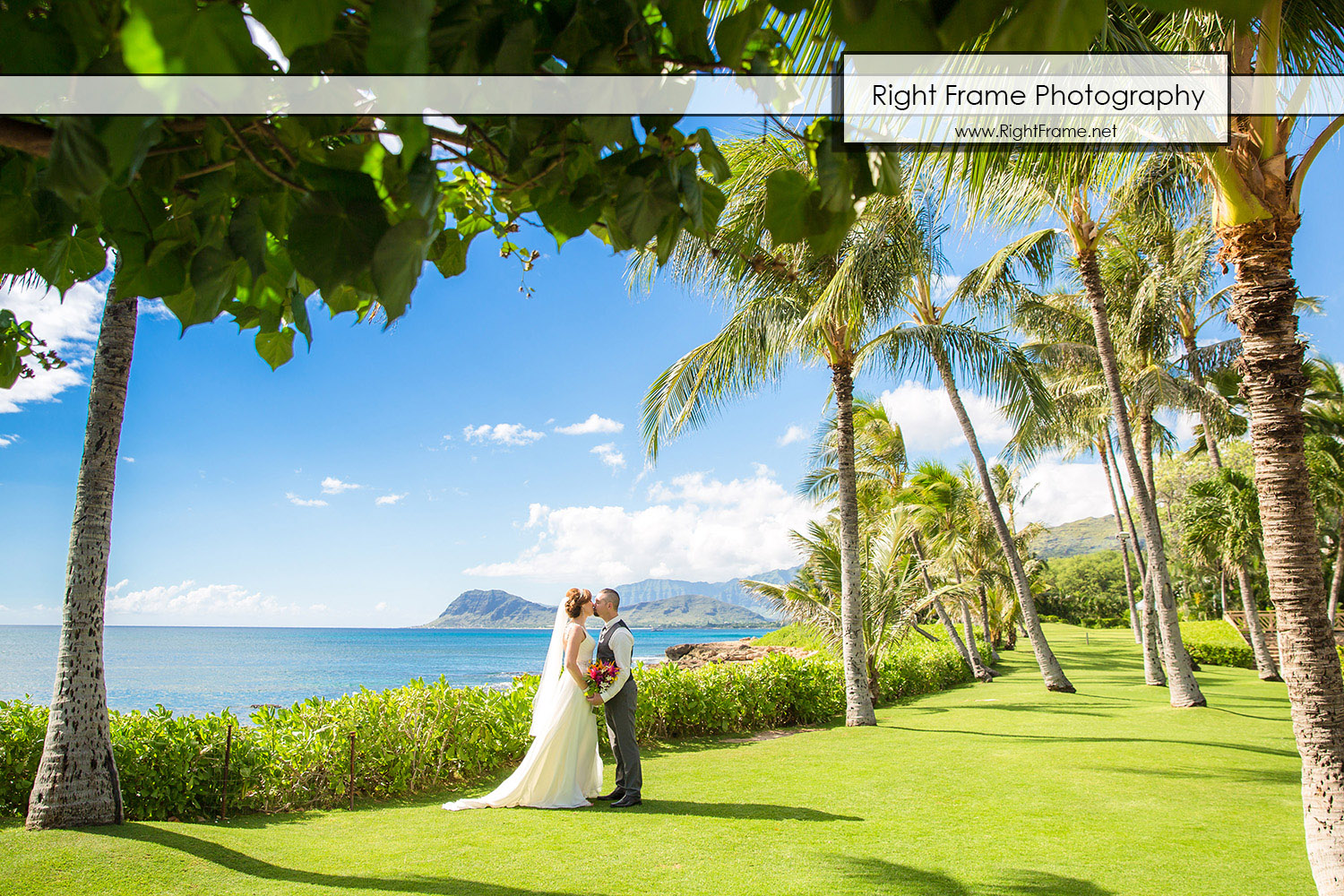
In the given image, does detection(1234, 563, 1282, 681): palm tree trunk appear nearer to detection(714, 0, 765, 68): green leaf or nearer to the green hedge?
the green hedge

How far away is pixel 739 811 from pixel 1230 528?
17.6 m

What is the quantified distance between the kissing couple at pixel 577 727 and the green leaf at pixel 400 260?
5.93m

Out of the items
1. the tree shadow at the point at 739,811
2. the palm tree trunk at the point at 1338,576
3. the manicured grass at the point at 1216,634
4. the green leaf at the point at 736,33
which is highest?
the green leaf at the point at 736,33

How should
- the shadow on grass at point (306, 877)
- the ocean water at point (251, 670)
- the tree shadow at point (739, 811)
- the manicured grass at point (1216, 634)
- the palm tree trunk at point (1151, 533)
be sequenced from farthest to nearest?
1. the ocean water at point (251, 670)
2. the manicured grass at point (1216, 634)
3. the palm tree trunk at point (1151, 533)
4. the tree shadow at point (739, 811)
5. the shadow on grass at point (306, 877)

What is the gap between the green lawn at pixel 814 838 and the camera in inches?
169

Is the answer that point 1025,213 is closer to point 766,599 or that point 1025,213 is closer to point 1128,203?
point 1128,203

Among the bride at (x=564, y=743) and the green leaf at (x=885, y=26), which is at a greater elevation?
the green leaf at (x=885, y=26)

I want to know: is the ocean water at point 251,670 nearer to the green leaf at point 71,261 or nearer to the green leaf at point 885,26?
the green leaf at point 71,261

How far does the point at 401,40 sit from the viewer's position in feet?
1.90

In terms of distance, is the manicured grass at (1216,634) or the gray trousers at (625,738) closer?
the gray trousers at (625,738)

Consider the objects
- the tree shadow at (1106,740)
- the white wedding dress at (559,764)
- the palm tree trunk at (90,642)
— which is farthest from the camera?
the tree shadow at (1106,740)

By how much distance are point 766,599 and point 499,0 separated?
1557 centimetres

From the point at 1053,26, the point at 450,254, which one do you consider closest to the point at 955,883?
the point at 450,254

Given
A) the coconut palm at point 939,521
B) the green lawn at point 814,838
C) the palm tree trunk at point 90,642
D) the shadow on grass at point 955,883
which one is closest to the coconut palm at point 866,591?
the coconut palm at point 939,521
